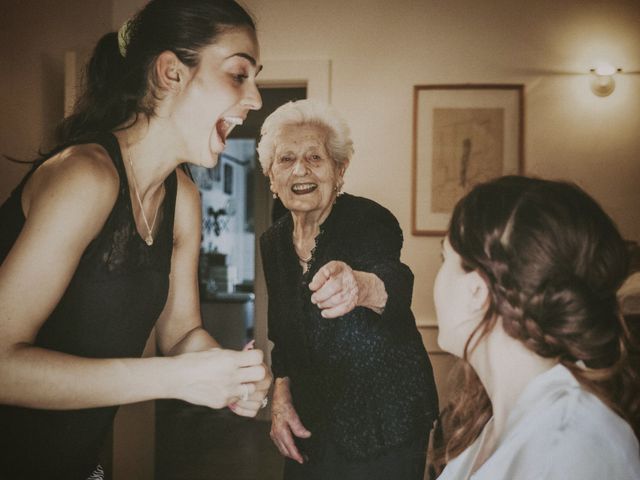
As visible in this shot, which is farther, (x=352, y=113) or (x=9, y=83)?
(x=352, y=113)

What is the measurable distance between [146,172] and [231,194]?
5.23 metres

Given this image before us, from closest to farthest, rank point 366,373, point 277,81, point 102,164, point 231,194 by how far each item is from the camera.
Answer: point 102,164, point 366,373, point 277,81, point 231,194

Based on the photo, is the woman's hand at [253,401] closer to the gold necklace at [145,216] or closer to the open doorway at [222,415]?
the gold necklace at [145,216]

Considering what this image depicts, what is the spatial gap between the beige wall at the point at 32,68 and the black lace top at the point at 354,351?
65 centimetres

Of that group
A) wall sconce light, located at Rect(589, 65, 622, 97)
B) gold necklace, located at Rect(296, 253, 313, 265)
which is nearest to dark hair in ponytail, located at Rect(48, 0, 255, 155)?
gold necklace, located at Rect(296, 253, 313, 265)

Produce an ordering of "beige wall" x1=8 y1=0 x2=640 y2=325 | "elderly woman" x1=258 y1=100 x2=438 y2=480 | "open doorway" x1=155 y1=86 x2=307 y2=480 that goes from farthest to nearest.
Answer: "open doorway" x1=155 y1=86 x2=307 y2=480, "beige wall" x1=8 y1=0 x2=640 y2=325, "elderly woman" x1=258 y1=100 x2=438 y2=480

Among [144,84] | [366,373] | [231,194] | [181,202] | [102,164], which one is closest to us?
[102,164]

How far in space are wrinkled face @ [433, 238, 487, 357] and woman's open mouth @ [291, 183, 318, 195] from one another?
439 millimetres

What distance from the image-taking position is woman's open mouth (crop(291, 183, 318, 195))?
1.22 m

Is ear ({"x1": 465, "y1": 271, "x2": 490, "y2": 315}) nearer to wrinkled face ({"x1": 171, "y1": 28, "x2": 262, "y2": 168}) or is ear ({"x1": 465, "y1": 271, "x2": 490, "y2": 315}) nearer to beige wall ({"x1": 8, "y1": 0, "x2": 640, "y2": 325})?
wrinkled face ({"x1": 171, "y1": 28, "x2": 262, "y2": 168})

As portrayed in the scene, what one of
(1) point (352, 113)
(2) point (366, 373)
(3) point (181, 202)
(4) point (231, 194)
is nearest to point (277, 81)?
(1) point (352, 113)

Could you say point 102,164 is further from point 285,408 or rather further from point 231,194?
point 231,194

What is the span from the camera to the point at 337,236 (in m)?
1.18

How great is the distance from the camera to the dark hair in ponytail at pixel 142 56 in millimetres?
837
